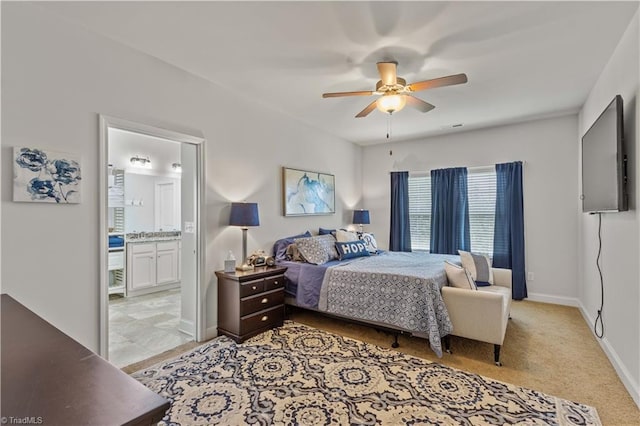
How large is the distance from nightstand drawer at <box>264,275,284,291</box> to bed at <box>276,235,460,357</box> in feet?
0.63

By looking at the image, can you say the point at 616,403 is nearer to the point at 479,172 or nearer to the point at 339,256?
the point at 339,256

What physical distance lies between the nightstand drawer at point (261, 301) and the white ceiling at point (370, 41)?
7.64 ft

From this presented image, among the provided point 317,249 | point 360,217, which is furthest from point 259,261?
point 360,217

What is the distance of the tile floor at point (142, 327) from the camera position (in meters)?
2.96

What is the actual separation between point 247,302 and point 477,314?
223cm

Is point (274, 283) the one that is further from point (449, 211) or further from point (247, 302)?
point (449, 211)

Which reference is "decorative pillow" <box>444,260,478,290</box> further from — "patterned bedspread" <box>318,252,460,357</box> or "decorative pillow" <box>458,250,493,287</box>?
"decorative pillow" <box>458,250,493,287</box>

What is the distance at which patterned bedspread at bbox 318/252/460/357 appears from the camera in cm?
286

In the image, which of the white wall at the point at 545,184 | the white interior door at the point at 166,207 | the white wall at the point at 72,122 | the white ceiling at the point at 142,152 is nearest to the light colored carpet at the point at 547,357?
the white wall at the point at 545,184

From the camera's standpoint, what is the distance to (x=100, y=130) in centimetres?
246

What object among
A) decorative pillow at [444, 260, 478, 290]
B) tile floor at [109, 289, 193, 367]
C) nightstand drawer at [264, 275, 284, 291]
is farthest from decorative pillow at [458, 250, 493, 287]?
tile floor at [109, 289, 193, 367]

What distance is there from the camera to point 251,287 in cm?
323

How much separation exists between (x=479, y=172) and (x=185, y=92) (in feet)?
14.7

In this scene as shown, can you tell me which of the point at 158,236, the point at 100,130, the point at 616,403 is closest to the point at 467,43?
the point at 616,403
